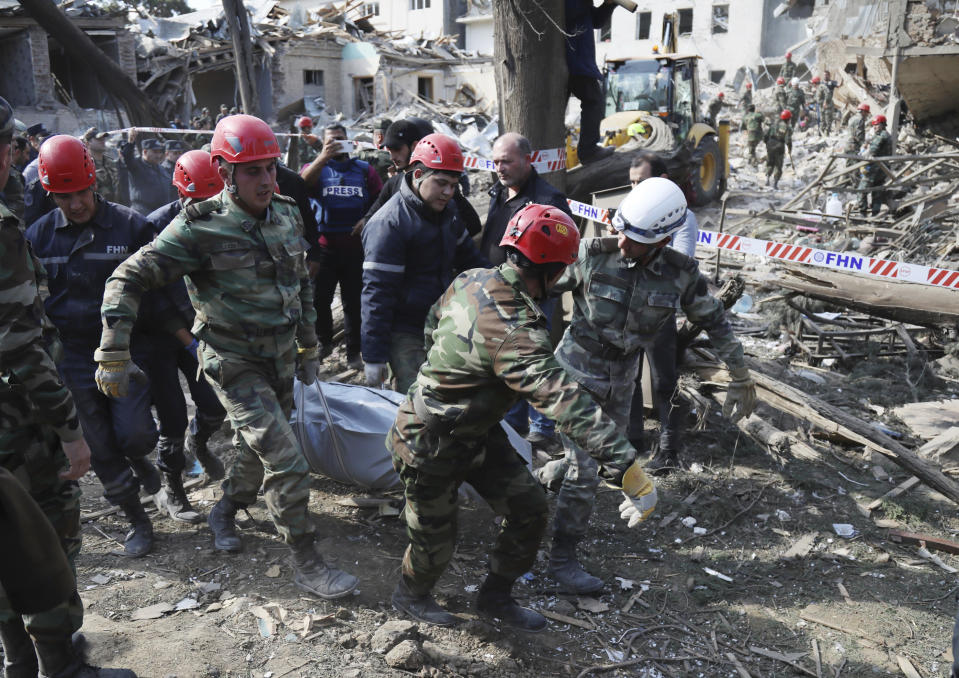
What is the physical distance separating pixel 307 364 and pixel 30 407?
1.64 meters

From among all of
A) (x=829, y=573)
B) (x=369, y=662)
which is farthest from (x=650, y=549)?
(x=369, y=662)

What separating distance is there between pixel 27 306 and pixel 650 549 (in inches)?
133

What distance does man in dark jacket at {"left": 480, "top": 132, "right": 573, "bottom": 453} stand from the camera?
484cm

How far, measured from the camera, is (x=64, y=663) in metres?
2.82

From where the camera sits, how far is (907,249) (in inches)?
373

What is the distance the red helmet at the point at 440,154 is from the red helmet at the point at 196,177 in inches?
44.2

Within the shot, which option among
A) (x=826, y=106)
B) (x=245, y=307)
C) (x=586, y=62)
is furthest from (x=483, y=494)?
(x=826, y=106)

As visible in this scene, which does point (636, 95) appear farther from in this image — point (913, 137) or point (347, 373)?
point (347, 373)

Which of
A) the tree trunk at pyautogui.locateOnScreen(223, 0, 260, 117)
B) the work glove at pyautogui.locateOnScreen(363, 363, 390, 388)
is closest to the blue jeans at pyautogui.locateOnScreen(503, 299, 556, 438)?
the work glove at pyautogui.locateOnScreen(363, 363, 390, 388)

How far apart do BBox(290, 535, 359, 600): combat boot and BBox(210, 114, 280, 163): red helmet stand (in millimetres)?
1769

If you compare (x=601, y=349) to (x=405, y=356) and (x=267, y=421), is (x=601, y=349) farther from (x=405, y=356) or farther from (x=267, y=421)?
(x=267, y=421)

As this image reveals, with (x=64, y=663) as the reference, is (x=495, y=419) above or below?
above

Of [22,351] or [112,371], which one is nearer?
[22,351]

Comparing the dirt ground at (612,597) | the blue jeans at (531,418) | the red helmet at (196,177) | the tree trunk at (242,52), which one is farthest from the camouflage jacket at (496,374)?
the tree trunk at (242,52)
